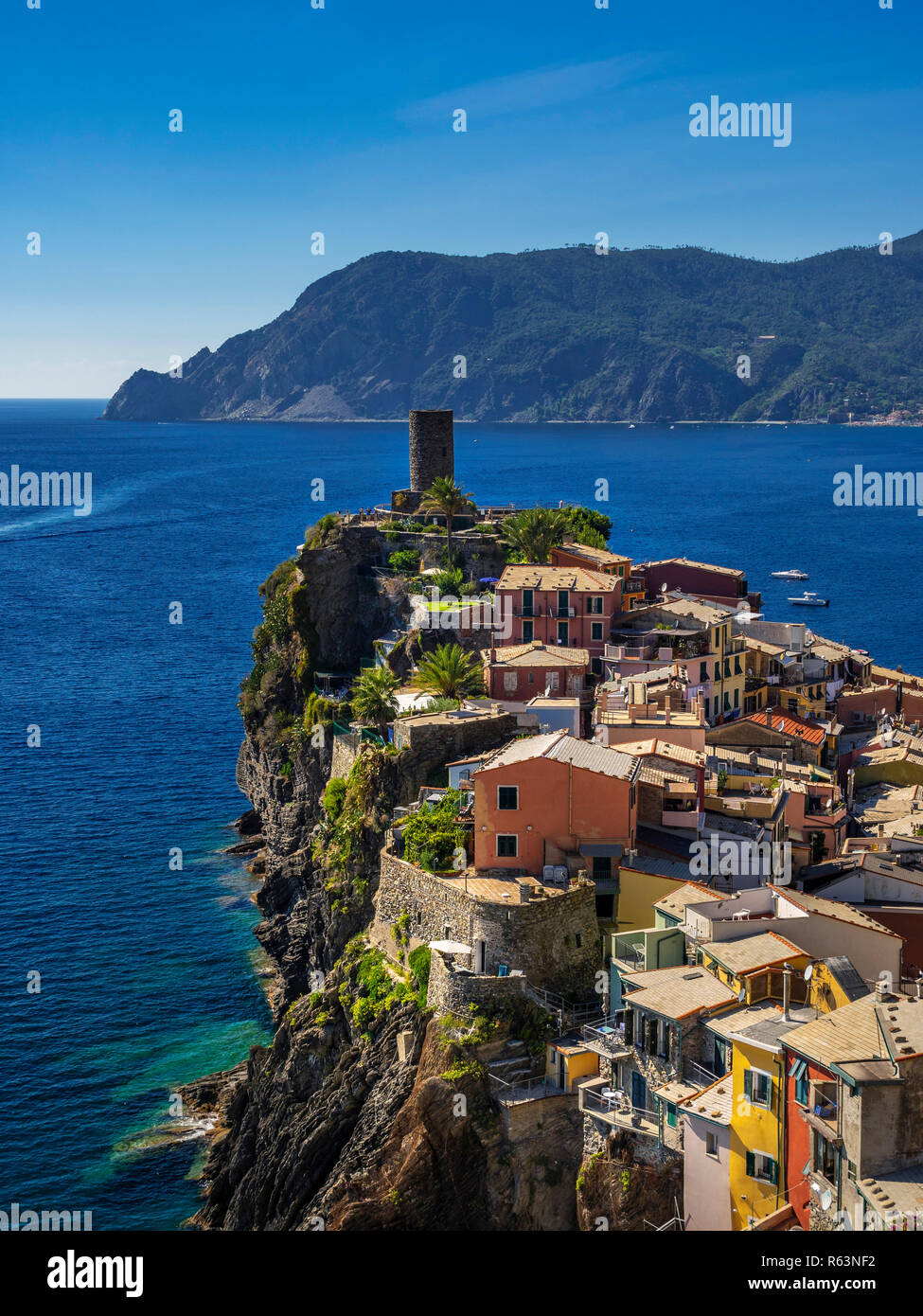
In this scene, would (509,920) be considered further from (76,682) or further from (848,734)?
(76,682)

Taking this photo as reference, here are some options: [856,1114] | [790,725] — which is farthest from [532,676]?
[856,1114]

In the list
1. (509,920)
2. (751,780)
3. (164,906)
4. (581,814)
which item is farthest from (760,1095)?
(164,906)

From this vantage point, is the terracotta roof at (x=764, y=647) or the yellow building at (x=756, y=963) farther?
the terracotta roof at (x=764, y=647)

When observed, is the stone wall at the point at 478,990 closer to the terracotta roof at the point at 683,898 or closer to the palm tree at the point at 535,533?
the terracotta roof at the point at 683,898

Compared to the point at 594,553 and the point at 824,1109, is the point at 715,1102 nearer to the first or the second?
the point at 824,1109

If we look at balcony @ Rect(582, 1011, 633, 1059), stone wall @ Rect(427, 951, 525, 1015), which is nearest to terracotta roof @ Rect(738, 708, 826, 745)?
balcony @ Rect(582, 1011, 633, 1059)

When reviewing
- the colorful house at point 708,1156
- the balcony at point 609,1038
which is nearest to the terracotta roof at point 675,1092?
the colorful house at point 708,1156
